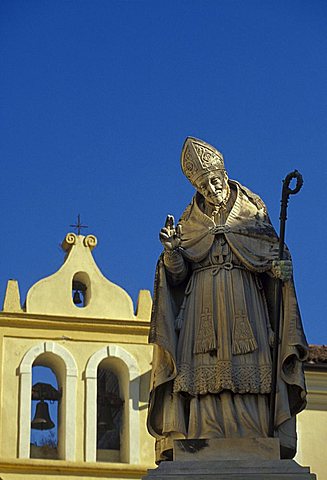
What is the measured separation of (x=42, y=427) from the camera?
32.7 meters

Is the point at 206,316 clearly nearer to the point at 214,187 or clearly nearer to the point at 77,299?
the point at 214,187

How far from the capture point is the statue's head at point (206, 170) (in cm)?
1407

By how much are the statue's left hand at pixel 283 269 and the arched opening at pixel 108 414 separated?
20.0 meters

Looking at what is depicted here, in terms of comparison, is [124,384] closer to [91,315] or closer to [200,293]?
[91,315]

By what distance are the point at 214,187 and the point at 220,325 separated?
50.4 inches

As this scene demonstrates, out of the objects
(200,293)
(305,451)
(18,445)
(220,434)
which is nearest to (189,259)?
(200,293)

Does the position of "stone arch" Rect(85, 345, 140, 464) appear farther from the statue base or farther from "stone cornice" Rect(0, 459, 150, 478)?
the statue base

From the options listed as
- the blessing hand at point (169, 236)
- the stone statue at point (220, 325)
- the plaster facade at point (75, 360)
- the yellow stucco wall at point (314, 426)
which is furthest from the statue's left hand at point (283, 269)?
the plaster facade at point (75, 360)

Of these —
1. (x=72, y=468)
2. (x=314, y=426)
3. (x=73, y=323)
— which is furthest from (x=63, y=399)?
(x=314, y=426)

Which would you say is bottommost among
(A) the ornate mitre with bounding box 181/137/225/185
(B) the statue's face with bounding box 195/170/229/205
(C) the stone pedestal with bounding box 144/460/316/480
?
(C) the stone pedestal with bounding box 144/460/316/480

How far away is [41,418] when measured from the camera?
107ft

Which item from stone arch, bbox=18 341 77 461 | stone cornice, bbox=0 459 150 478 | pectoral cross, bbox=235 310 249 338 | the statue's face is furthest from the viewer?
stone arch, bbox=18 341 77 461

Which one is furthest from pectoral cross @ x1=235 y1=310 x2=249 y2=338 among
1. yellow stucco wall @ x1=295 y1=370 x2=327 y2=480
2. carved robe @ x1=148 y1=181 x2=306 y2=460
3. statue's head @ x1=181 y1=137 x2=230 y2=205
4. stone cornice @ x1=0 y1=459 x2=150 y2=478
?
stone cornice @ x1=0 y1=459 x2=150 y2=478

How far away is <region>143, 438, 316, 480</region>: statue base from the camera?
12602 mm
